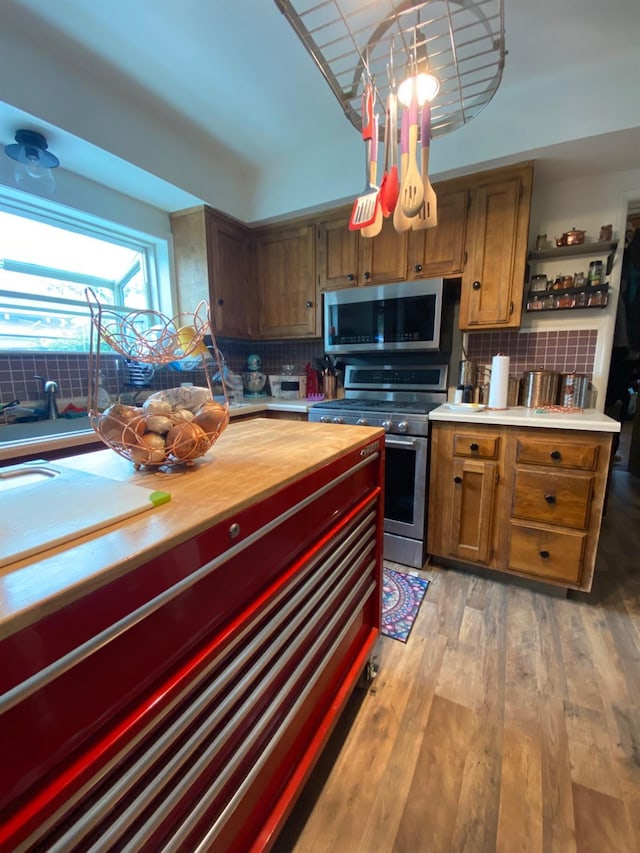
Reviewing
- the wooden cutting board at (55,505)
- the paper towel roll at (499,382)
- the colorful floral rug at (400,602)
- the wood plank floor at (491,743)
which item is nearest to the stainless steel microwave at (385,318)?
the paper towel roll at (499,382)

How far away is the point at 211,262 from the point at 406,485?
197 centimetres

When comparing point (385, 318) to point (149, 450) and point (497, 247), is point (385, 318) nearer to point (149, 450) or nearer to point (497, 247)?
point (497, 247)

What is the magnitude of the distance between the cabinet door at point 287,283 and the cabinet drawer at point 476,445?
1.31 metres

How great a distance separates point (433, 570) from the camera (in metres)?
2.12

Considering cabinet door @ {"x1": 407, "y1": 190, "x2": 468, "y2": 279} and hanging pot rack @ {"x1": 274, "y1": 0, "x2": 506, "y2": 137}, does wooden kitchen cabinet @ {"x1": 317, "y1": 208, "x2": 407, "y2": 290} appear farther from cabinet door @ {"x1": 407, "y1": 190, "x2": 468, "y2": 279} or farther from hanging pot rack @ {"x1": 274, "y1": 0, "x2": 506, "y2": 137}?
hanging pot rack @ {"x1": 274, "y1": 0, "x2": 506, "y2": 137}

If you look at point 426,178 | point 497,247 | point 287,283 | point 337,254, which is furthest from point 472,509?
point 287,283

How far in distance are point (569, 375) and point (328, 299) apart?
61.5 inches

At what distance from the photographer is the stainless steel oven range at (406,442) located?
2.02m

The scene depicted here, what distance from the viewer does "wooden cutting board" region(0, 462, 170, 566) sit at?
0.50 metres

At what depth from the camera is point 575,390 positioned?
206 centimetres

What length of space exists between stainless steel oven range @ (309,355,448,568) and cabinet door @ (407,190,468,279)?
59 centimetres

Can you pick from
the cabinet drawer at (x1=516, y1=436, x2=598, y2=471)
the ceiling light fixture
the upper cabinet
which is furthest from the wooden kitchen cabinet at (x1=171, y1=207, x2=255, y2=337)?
the cabinet drawer at (x1=516, y1=436, x2=598, y2=471)

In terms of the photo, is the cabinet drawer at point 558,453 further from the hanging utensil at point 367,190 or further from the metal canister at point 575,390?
the hanging utensil at point 367,190

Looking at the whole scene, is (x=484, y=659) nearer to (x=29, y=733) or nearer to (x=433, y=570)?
(x=433, y=570)
